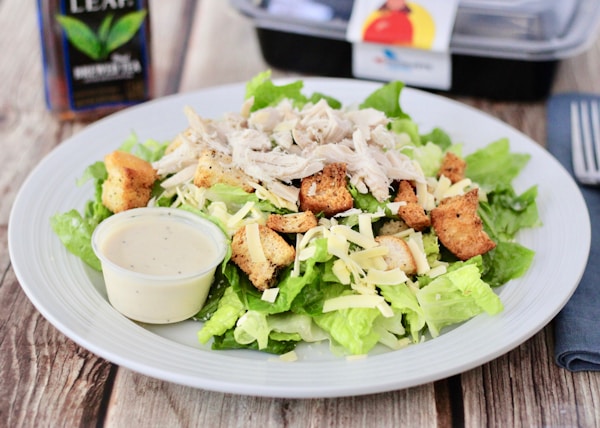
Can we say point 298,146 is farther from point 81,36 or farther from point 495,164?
point 81,36

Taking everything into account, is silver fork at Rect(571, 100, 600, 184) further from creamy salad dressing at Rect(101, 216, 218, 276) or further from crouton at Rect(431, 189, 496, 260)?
creamy salad dressing at Rect(101, 216, 218, 276)

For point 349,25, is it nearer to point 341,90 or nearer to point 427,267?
point 341,90

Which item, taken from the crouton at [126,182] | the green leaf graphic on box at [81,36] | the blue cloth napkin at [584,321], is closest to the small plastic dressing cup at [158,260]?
the crouton at [126,182]

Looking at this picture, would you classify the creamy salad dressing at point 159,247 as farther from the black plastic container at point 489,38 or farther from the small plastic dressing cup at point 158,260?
the black plastic container at point 489,38

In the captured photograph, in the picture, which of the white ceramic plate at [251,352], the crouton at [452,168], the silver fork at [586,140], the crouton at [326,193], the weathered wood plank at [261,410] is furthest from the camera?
the silver fork at [586,140]

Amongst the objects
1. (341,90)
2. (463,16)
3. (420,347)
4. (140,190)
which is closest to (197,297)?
(140,190)

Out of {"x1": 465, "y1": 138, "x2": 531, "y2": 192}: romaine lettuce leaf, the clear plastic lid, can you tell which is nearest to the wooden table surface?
{"x1": 465, "y1": 138, "x2": 531, "y2": 192}: romaine lettuce leaf

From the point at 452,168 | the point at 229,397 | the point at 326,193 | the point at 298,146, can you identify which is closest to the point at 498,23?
the point at 452,168
